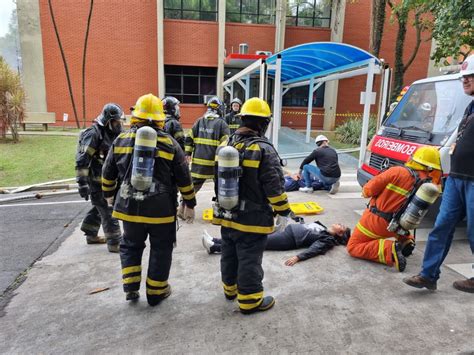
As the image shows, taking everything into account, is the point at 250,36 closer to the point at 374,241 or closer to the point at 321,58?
the point at 321,58

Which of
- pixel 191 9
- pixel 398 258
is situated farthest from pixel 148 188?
pixel 191 9

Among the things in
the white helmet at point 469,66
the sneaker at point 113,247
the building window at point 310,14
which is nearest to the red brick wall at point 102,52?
the building window at point 310,14

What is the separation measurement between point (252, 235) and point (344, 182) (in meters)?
6.09

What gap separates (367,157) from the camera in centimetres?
619

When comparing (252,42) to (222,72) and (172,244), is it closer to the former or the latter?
(222,72)

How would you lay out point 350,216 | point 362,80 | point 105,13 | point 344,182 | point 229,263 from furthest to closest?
point 362,80 → point 105,13 → point 344,182 → point 350,216 → point 229,263

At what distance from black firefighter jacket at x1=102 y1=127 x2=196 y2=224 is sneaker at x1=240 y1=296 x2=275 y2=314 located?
3.30 ft

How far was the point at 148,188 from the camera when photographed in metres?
2.91

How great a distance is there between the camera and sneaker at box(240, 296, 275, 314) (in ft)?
9.96

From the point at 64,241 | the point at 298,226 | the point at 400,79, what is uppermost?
the point at 400,79

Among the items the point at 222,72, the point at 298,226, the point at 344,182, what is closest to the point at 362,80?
the point at 222,72

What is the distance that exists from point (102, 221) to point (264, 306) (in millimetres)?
2353

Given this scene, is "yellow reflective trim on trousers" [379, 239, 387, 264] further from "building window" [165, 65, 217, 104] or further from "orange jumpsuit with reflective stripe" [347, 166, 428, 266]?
"building window" [165, 65, 217, 104]

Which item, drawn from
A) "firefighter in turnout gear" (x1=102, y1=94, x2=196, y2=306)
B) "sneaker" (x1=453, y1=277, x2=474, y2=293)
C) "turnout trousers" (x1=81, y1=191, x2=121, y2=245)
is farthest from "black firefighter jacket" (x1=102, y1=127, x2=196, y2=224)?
"sneaker" (x1=453, y1=277, x2=474, y2=293)
